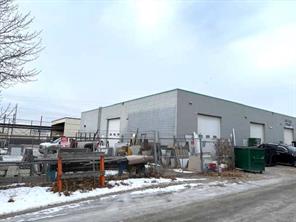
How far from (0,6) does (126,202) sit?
7551mm

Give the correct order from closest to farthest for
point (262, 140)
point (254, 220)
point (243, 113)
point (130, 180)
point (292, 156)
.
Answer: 1. point (254, 220)
2. point (130, 180)
3. point (292, 156)
4. point (243, 113)
5. point (262, 140)

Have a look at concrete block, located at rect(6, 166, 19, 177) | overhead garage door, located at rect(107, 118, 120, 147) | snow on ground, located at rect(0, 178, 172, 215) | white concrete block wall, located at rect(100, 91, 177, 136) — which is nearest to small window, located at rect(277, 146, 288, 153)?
white concrete block wall, located at rect(100, 91, 177, 136)

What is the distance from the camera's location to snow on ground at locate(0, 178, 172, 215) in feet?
27.9

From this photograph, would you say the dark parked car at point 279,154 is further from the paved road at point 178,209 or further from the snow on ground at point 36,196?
the snow on ground at point 36,196

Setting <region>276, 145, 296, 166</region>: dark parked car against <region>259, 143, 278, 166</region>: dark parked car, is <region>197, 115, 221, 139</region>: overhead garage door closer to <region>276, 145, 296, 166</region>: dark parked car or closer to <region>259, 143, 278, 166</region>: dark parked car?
<region>259, 143, 278, 166</region>: dark parked car

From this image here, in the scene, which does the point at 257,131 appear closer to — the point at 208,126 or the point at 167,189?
the point at 208,126

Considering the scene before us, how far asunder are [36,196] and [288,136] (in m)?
42.5

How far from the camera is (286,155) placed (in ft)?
82.9

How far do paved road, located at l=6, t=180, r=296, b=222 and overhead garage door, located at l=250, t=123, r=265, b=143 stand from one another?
26.7 m

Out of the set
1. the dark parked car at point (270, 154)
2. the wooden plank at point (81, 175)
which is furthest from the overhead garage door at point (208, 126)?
the wooden plank at point (81, 175)

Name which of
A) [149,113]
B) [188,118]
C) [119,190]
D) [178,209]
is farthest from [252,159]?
[149,113]

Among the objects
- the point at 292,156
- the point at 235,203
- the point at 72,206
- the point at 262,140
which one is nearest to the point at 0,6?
the point at 72,206

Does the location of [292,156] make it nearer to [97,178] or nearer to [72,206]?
[97,178]

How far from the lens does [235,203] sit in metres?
9.52
